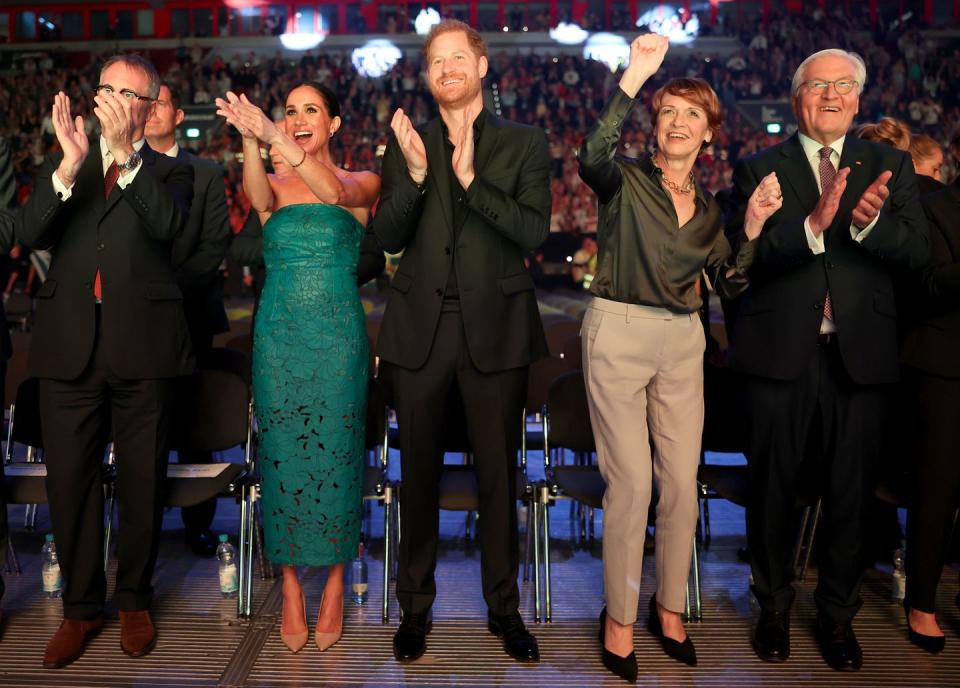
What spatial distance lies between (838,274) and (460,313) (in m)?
1.17

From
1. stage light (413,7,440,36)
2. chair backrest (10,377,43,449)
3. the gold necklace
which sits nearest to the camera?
the gold necklace

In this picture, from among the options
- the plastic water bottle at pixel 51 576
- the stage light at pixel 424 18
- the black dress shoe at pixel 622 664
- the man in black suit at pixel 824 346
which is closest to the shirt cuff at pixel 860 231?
the man in black suit at pixel 824 346

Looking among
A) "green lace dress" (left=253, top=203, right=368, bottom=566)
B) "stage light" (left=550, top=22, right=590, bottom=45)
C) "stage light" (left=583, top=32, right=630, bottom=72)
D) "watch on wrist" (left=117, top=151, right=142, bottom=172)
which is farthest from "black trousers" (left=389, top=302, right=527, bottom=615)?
"stage light" (left=550, top=22, right=590, bottom=45)

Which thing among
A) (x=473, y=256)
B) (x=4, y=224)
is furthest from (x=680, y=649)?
(x=4, y=224)

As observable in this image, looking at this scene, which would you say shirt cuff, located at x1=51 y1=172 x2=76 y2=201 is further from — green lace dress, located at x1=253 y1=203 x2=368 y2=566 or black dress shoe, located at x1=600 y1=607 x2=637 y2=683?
black dress shoe, located at x1=600 y1=607 x2=637 y2=683

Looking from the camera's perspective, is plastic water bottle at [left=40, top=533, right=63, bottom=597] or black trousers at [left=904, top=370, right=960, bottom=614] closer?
black trousers at [left=904, top=370, right=960, bottom=614]

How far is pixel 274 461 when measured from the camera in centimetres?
279

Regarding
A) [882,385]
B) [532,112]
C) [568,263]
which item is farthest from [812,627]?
[532,112]

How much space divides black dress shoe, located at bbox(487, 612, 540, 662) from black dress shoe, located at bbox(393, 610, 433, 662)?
9.3 inches

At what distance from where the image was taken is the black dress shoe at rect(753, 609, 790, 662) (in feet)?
8.82

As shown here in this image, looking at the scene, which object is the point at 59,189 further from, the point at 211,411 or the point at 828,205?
the point at 828,205

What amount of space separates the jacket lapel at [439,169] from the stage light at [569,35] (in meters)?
18.0

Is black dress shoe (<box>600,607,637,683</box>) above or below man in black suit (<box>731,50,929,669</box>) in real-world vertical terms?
below

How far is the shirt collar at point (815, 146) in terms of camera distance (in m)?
2.72
